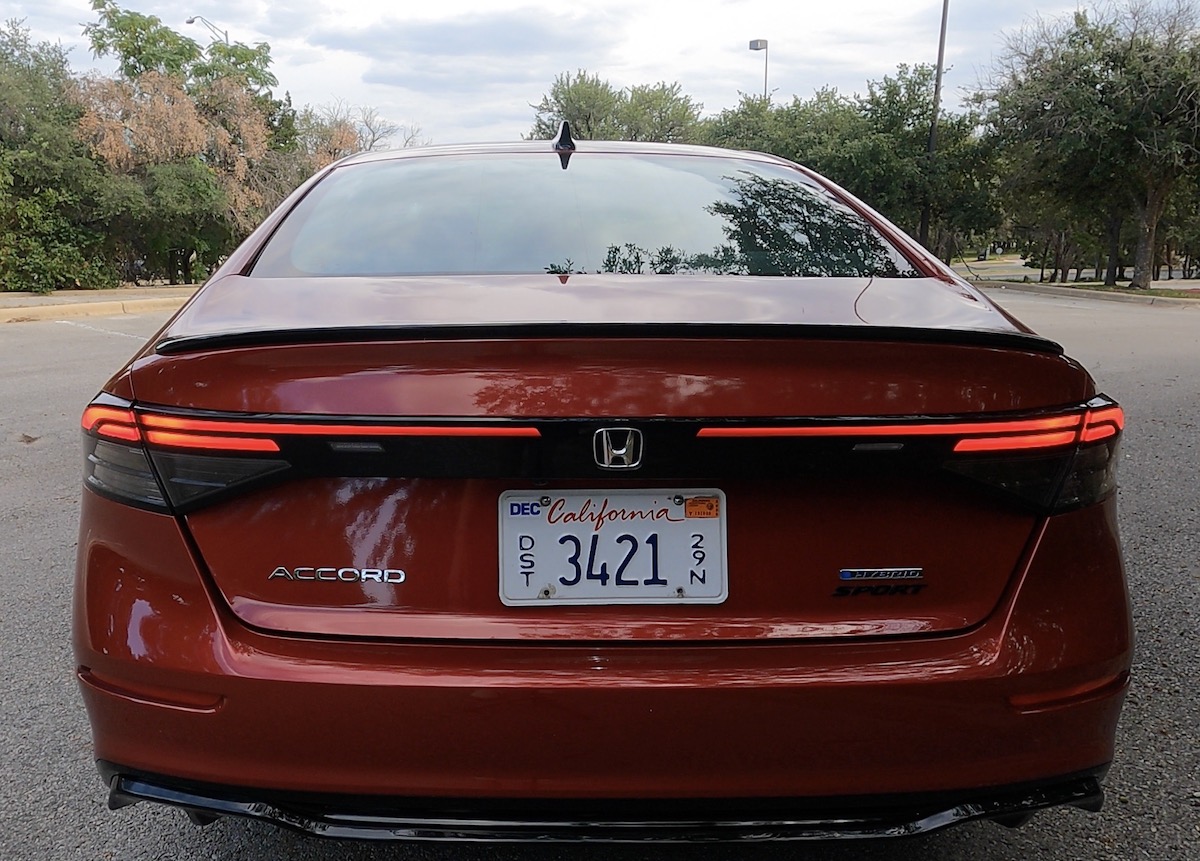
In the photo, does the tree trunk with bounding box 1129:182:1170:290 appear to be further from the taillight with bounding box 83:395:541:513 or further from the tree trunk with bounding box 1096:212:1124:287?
the taillight with bounding box 83:395:541:513

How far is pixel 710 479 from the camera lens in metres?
1.57

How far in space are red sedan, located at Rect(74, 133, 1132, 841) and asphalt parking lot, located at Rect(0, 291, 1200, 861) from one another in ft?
0.94

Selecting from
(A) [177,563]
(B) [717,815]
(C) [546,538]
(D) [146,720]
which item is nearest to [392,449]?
(C) [546,538]

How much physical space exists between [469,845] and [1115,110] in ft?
88.2

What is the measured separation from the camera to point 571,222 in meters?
2.32

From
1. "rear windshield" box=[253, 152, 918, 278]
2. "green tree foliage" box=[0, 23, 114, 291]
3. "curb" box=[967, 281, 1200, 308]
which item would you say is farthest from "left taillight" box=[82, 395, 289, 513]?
"green tree foliage" box=[0, 23, 114, 291]

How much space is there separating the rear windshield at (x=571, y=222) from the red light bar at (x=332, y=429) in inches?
22.5

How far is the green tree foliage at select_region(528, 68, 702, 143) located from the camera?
57594mm

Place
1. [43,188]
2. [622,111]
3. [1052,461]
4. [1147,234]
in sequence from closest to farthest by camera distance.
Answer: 1. [1052,461]
2. [43,188]
3. [1147,234]
4. [622,111]

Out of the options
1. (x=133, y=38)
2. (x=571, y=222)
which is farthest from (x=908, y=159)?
(x=571, y=222)

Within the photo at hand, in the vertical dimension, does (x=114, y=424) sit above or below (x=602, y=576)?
above

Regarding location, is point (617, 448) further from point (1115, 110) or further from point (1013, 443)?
point (1115, 110)

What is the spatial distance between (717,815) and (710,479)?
543 mm

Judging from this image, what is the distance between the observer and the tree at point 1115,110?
22922 millimetres
